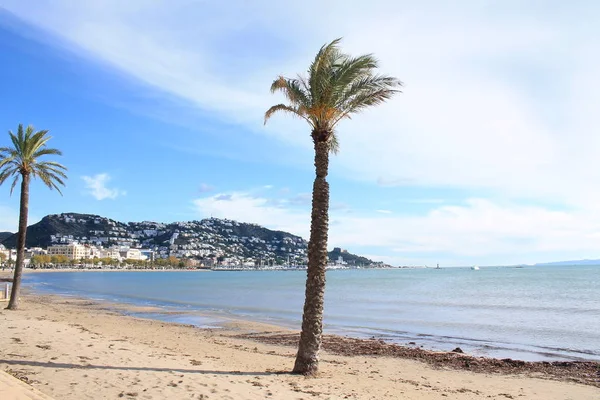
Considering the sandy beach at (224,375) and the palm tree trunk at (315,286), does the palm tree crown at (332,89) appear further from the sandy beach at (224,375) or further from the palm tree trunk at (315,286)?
the sandy beach at (224,375)

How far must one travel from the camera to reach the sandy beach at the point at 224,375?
9094 millimetres

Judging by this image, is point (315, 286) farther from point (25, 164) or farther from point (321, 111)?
point (25, 164)

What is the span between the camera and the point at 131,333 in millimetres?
19891

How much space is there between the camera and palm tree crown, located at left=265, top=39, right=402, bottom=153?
454 inches

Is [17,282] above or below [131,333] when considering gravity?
above

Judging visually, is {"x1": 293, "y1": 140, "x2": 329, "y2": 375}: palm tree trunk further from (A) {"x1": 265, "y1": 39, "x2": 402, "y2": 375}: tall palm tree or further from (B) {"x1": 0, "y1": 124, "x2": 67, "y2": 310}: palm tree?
(B) {"x1": 0, "y1": 124, "x2": 67, "y2": 310}: palm tree

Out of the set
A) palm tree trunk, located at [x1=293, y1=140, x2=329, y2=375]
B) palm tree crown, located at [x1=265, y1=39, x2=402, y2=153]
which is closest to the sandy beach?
palm tree trunk, located at [x1=293, y1=140, x2=329, y2=375]

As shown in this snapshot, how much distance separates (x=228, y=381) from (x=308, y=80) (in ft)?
22.5

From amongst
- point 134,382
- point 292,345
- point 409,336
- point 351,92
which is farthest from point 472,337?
point 134,382

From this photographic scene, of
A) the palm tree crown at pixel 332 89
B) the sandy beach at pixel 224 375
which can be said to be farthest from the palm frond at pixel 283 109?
the sandy beach at pixel 224 375

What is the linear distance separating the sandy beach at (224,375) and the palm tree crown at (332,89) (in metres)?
5.64

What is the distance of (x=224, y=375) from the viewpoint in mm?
10742

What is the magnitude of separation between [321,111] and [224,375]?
619cm

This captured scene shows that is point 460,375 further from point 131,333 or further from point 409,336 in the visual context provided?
point 131,333
